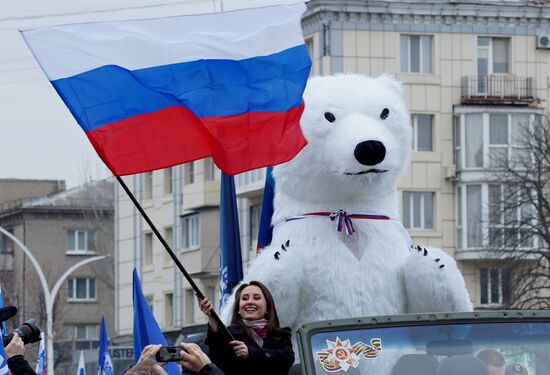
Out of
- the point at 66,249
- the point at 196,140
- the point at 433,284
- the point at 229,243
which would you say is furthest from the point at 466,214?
the point at 66,249

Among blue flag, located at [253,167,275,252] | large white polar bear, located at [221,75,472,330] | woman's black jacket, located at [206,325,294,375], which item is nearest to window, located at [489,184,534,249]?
blue flag, located at [253,167,275,252]

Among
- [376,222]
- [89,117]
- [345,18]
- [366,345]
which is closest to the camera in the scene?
[366,345]

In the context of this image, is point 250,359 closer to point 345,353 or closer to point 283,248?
point 345,353

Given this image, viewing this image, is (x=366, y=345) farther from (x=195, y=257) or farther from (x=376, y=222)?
(x=195, y=257)

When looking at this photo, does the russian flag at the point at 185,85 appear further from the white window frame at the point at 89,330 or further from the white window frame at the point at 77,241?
the white window frame at the point at 77,241

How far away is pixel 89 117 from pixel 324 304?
Result: 2148mm

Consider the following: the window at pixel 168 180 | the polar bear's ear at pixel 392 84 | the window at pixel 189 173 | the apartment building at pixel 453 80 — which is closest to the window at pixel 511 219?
the apartment building at pixel 453 80

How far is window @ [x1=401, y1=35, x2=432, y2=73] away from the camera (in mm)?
49188

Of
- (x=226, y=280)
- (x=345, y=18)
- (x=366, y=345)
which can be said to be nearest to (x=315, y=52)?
(x=345, y=18)

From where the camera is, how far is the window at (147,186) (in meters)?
58.4

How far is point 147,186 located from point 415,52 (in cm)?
1254

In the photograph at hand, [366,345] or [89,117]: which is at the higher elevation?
[89,117]

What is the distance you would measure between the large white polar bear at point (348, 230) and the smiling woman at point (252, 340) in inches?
73.3

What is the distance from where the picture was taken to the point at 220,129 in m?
11.3
